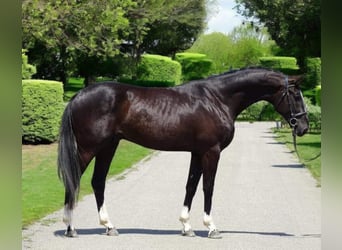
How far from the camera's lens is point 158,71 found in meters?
24.5

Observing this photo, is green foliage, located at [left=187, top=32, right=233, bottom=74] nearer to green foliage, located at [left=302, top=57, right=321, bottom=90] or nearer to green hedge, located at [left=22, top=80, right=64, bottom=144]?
green foliage, located at [left=302, top=57, right=321, bottom=90]

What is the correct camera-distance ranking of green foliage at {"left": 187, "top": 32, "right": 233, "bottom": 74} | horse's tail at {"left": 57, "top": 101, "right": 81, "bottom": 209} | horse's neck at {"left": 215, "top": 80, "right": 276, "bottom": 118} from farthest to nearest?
green foliage at {"left": 187, "top": 32, "right": 233, "bottom": 74}, horse's neck at {"left": 215, "top": 80, "right": 276, "bottom": 118}, horse's tail at {"left": 57, "top": 101, "right": 81, "bottom": 209}

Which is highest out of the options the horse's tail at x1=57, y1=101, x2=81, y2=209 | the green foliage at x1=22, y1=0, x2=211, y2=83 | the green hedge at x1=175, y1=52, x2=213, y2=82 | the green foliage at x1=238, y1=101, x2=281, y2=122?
the green foliage at x1=22, y1=0, x2=211, y2=83

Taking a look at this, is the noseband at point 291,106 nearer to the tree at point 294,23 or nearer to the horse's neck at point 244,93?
the horse's neck at point 244,93

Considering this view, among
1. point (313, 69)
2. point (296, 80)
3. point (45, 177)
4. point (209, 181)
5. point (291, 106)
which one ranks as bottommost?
point (45, 177)

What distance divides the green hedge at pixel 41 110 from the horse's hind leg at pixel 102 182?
32.8 feet

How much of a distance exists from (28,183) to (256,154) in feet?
24.4

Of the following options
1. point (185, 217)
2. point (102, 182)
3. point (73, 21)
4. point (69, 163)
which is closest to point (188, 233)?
point (185, 217)

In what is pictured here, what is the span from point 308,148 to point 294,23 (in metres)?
9.84

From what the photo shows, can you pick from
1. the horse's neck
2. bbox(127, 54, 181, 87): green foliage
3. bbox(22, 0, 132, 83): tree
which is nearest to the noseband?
the horse's neck

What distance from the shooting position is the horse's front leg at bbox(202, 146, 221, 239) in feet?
18.8

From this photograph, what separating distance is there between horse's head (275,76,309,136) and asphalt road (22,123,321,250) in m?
1.13

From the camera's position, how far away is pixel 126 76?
3173 centimetres

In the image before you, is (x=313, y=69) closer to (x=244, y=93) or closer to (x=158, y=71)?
(x=158, y=71)
